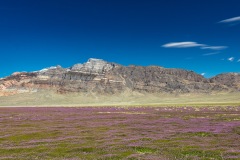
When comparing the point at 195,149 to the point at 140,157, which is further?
the point at 195,149

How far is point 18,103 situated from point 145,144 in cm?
19361

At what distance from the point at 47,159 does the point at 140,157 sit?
5.50 metres

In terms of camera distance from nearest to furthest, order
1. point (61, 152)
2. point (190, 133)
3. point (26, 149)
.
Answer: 1. point (61, 152)
2. point (26, 149)
3. point (190, 133)

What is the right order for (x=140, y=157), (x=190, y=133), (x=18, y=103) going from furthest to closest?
1. (x=18, y=103)
2. (x=190, y=133)
3. (x=140, y=157)

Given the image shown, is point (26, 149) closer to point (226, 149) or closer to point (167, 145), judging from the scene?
point (167, 145)

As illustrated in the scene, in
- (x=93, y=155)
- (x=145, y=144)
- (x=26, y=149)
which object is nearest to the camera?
(x=93, y=155)

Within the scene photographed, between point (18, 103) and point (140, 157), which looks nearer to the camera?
point (140, 157)

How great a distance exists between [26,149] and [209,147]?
1319 centimetres

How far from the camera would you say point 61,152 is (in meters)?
18.1

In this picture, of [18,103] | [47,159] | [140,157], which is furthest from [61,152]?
[18,103]

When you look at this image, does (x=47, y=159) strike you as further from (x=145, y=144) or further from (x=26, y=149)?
(x=145, y=144)

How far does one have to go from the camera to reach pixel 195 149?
18266 mm

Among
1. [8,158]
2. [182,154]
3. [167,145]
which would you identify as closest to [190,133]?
[167,145]

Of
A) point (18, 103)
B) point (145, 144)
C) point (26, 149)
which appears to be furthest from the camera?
point (18, 103)
